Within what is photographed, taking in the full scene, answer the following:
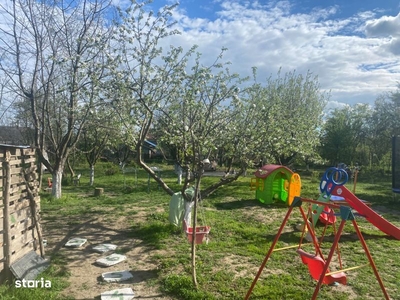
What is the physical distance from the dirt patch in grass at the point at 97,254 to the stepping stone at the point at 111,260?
3.0 inches

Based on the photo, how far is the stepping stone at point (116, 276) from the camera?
15.4 ft

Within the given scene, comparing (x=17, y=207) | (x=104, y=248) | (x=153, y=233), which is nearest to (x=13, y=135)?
(x=153, y=233)

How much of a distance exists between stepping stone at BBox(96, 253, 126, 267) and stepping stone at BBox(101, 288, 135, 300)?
1039mm

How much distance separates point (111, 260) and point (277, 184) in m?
7.21

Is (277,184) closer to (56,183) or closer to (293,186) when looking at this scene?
(293,186)

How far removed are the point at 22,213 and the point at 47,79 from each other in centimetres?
623

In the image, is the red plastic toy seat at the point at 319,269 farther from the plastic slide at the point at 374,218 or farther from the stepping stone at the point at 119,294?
the stepping stone at the point at 119,294

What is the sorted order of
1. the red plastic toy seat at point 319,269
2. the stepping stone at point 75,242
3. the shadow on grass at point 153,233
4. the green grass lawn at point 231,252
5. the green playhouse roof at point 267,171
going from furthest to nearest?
the green playhouse roof at point 267,171 < the shadow on grass at point 153,233 < the stepping stone at point 75,242 < the green grass lawn at point 231,252 < the red plastic toy seat at point 319,269

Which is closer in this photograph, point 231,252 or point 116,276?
point 116,276

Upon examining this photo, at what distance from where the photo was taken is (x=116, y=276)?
15.7 ft

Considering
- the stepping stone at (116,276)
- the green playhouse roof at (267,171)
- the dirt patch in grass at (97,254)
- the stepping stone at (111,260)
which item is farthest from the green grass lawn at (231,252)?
the green playhouse roof at (267,171)

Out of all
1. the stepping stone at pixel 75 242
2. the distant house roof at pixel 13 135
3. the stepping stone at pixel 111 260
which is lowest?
the stepping stone at pixel 111 260

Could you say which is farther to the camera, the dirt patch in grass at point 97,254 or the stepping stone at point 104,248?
the stepping stone at point 104,248

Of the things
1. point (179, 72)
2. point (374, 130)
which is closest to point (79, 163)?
point (179, 72)
